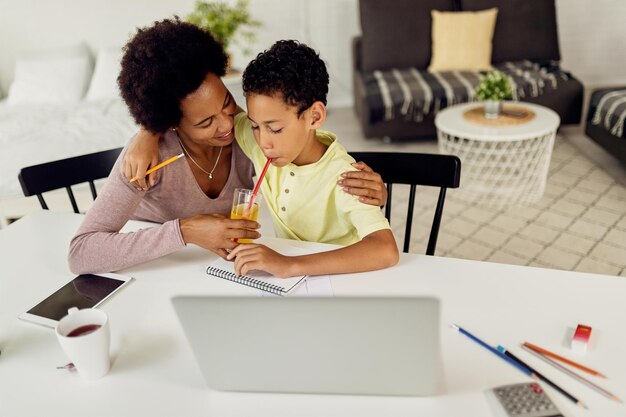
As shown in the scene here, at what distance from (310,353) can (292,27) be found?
153 inches

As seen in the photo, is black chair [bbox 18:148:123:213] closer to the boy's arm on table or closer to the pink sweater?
the pink sweater

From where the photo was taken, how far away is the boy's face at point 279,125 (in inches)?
42.9

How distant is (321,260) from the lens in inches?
40.4

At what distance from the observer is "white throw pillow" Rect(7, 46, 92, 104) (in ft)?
11.8

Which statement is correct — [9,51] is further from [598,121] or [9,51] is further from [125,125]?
[598,121]

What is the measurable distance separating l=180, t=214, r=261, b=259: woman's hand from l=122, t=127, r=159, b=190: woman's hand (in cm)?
17

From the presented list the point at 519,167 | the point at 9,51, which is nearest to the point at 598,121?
the point at 519,167

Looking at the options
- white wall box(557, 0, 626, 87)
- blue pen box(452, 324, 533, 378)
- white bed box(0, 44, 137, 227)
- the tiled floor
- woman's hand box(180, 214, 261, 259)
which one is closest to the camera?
blue pen box(452, 324, 533, 378)

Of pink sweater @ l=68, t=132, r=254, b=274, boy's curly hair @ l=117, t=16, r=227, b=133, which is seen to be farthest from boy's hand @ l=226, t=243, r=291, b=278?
boy's curly hair @ l=117, t=16, r=227, b=133

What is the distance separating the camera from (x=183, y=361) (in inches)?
33.7

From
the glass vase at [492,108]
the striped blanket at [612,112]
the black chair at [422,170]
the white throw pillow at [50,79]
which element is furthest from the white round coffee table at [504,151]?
the white throw pillow at [50,79]

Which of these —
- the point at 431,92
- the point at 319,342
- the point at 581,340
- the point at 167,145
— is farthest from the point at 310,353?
the point at 431,92

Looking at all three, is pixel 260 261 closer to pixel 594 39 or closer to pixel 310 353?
pixel 310 353

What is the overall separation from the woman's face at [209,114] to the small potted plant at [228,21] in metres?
2.42
